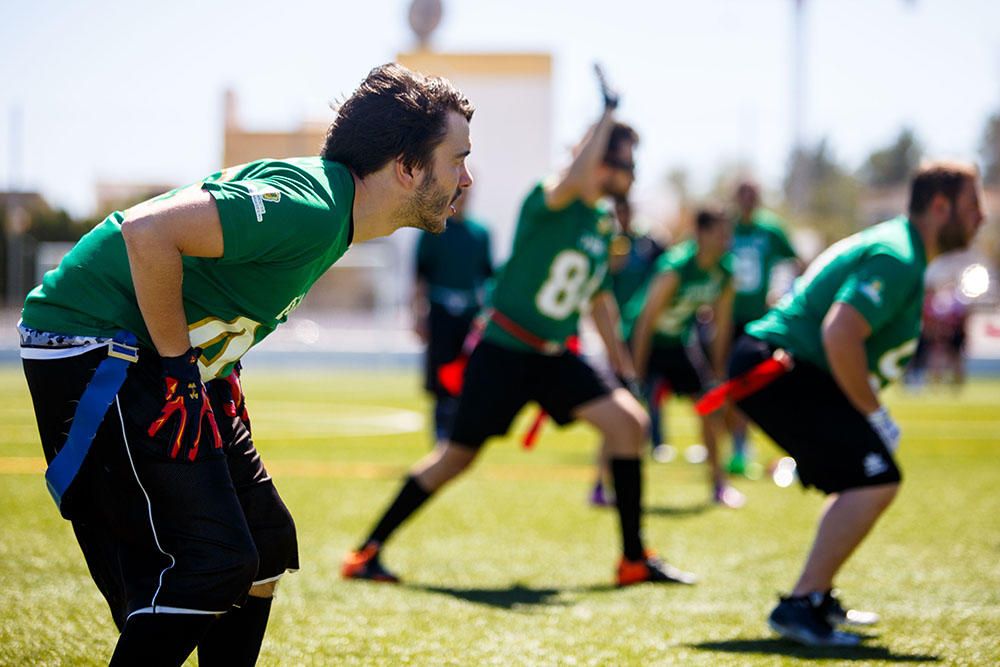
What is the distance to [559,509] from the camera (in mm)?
8539

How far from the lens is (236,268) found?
3.20m

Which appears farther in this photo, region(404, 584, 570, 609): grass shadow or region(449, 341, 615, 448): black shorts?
region(449, 341, 615, 448): black shorts

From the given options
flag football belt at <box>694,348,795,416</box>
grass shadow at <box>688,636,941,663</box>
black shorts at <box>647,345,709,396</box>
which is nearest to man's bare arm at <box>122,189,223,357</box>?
grass shadow at <box>688,636,941,663</box>

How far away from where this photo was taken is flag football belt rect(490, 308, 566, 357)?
20.5 ft

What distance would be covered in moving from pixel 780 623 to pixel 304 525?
12.3 feet

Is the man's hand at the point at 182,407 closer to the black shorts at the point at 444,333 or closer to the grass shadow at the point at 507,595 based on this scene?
the grass shadow at the point at 507,595

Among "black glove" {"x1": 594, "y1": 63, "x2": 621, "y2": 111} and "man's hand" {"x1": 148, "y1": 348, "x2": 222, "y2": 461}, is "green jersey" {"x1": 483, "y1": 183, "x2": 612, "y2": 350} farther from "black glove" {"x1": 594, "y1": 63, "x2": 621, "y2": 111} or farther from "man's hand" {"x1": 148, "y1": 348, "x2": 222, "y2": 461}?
"man's hand" {"x1": 148, "y1": 348, "x2": 222, "y2": 461}

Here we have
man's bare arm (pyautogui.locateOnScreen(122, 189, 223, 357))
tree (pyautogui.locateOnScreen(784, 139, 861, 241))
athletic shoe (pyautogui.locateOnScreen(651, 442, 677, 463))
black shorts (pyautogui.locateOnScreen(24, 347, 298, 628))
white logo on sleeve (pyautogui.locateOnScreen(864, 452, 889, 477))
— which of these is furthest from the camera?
tree (pyautogui.locateOnScreen(784, 139, 861, 241))

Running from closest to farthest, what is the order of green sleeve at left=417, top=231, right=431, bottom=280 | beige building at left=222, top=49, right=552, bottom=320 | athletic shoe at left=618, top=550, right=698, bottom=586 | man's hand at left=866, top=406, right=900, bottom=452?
man's hand at left=866, top=406, right=900, bottom=452 < athletic shoe at left=618, top=550, right=698, bottom=586 < green sleeve at left=417, top=231, right=431, bottom=280 < beige building at left=222, top=49, right=552, bottom=320

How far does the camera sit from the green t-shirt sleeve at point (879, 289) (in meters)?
4.67

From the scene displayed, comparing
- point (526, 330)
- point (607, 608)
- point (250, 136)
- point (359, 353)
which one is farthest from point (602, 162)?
point (250, 136)

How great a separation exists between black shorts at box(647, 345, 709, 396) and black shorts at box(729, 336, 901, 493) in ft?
14.9

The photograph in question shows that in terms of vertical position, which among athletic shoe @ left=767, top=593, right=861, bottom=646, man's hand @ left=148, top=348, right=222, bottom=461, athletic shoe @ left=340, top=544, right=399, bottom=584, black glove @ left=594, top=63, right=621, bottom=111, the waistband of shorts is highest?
black glove @ left=594, top=63, right=621, bottom=111

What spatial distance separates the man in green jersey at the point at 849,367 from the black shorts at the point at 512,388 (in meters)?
1.19
